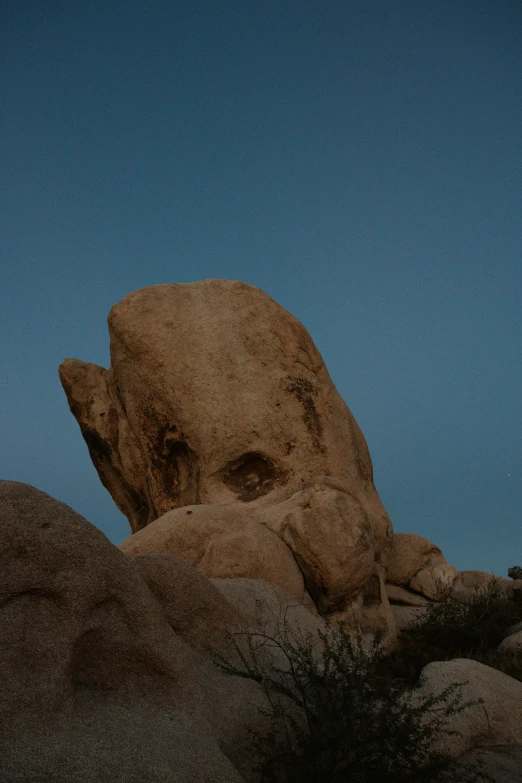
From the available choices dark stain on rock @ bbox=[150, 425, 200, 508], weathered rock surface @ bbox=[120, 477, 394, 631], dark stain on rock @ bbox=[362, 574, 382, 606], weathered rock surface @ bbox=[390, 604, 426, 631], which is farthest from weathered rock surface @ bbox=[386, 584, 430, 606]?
dark stain on rock @ bbox=[150, 425, 200, 508]

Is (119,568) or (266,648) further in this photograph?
(266,648)

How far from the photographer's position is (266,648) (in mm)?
5578

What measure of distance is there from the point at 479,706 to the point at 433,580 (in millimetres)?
6945

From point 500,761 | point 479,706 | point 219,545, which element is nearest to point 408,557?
point 219,545

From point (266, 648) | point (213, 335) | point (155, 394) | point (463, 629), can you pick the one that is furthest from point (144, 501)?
point (266, 648)

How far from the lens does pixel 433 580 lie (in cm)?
1317

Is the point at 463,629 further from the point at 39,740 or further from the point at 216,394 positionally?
the point at 39,740

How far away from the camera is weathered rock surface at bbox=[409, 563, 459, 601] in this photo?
1298cm

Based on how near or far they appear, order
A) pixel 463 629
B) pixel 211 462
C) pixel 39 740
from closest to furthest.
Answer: pixel 39 740 < pixel 463 629 < pixel 211 462

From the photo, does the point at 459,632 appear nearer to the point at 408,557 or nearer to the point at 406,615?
the point at 406,615

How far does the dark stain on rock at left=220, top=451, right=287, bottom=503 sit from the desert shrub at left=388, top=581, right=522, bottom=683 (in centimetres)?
307

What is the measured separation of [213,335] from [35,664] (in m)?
8.86

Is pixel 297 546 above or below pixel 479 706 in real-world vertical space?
above

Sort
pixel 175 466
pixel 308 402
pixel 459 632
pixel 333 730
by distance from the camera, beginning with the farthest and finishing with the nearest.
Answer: pixel 175 466, pixel 308 402, pixel 459 632, pixel 333 730
